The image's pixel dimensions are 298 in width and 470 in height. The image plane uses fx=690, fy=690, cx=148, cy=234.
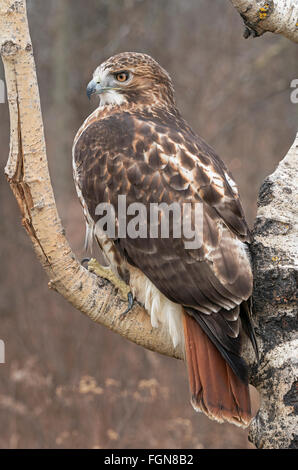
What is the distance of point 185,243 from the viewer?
9.86ft

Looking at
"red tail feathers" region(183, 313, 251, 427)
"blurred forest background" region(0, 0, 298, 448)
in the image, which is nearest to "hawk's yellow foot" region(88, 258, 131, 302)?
"red tail feathers" region(183, 313, 251, 427)

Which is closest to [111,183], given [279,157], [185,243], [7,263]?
[185,243]

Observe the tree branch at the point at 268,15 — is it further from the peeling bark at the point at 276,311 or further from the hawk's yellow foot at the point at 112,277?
the hawk's yellow foot at the point at 112,277

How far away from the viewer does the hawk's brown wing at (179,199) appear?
293 centimetres

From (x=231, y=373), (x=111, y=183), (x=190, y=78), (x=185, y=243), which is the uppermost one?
(x=190, y=78)

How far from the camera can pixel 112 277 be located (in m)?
3.32

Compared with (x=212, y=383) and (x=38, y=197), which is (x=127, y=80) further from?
(x=212, y=383)

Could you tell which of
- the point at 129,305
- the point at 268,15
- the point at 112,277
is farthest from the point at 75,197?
the point at 268,15

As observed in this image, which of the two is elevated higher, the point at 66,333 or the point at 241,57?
the point at 241,57

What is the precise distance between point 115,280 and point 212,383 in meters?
0.69

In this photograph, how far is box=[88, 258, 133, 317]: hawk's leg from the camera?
320 cm

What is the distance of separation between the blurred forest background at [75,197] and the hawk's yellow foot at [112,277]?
101 inches
